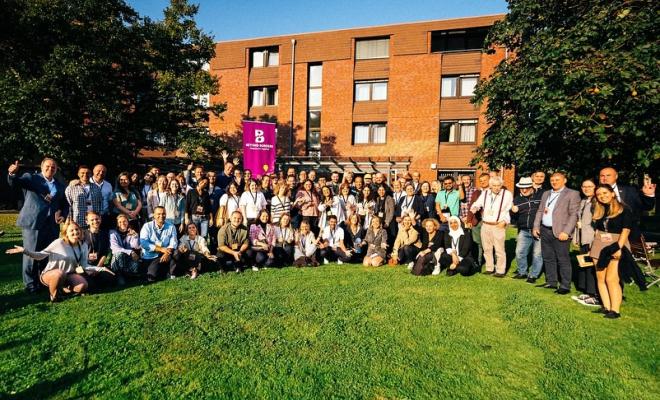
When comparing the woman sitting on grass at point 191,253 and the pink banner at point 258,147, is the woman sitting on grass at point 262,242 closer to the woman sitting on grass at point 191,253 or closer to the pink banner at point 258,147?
the woman sitting on grass at point 191,253

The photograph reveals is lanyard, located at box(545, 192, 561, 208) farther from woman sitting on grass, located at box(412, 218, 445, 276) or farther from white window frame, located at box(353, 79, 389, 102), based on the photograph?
white window frame, located at box(353, 79, 389, 102)

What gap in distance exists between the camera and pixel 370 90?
2530cm

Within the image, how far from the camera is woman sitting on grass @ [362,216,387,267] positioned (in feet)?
27.8

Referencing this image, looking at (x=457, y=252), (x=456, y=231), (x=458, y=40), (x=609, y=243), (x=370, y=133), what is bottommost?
(x=457, y=252)

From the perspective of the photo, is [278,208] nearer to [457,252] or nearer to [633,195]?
[457,252]

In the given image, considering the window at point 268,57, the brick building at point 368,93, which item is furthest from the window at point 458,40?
the window at point 268,57

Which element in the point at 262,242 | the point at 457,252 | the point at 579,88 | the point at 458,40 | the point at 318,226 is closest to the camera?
the point at 579,88

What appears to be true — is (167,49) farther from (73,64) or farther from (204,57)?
(73,64)

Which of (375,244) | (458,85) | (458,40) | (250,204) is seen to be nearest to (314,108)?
(458,85)

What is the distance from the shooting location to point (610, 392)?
3.27 meters

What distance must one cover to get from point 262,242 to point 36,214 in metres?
3.91

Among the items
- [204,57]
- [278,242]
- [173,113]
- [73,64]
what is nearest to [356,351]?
[278,242]

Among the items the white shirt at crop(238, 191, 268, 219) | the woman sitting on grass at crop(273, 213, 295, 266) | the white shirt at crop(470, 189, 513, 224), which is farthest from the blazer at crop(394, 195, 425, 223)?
the white shirt at crop(238, 191, 268, 219)

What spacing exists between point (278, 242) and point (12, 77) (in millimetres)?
14112
